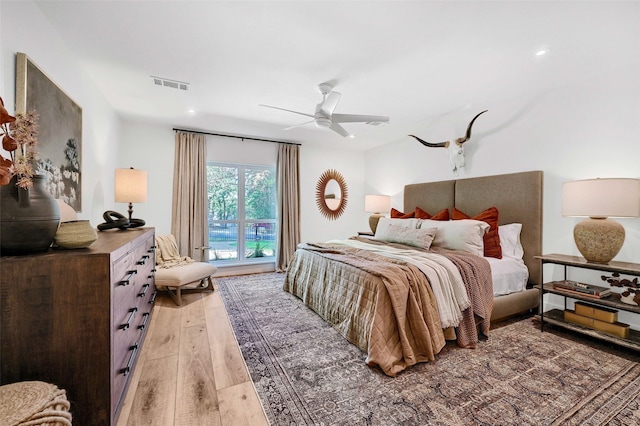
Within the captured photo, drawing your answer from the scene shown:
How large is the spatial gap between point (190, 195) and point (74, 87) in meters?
2.17

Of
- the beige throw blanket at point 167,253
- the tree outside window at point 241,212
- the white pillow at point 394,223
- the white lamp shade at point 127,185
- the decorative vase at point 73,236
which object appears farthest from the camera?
the tree outside window at point 241,212

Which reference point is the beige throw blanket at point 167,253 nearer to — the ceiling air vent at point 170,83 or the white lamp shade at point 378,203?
the ceiling air vent at point 170,83

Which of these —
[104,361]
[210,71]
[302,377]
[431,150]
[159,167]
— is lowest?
[302,377]

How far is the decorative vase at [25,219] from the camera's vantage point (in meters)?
1.11

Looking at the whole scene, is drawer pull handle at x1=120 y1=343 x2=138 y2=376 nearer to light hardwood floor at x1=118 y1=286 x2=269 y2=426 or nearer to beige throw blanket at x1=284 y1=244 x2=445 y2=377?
light hardwood floor at x1=118 y1=286 x2=269 y2=426

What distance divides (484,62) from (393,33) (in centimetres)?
98

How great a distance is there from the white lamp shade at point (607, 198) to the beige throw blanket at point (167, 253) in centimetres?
431

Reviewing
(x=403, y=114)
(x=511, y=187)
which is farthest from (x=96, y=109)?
(x=511, y=187)

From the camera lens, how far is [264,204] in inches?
205

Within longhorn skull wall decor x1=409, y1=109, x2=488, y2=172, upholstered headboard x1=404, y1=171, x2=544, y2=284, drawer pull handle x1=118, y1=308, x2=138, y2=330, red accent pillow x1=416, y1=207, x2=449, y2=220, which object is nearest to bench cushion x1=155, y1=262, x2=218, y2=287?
drawer pull handle x1=118, y1=308, x2=138, y2=330

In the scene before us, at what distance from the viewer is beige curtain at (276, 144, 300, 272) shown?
504 centimetres

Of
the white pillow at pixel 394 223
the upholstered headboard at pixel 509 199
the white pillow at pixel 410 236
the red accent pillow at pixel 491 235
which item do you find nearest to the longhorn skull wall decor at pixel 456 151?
the upholstered headboard at pixel 509 199

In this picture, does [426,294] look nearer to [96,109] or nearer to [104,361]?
[104,361]

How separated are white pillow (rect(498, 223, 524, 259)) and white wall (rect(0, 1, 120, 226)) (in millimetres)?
4301
